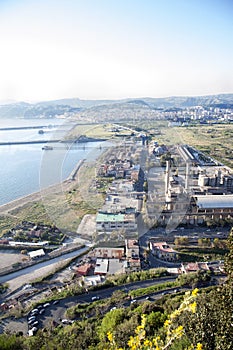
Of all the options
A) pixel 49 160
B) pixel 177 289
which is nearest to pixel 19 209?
pixel 49 160

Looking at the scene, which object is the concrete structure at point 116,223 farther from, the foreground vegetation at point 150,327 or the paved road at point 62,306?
the foreground vegetation at point 150,327

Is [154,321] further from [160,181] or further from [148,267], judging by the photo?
[160,181]

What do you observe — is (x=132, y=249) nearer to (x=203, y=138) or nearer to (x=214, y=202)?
(x=214, y=202)

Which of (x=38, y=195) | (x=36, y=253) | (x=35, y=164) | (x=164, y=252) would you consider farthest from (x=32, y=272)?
(x=35, y=164)

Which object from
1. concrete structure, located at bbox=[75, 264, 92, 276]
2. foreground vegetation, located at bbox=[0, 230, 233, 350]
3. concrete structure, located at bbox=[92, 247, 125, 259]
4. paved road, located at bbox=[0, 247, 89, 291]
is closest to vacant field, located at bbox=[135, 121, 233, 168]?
concrete structure, located at bbox=[92, 247, 125, 259]

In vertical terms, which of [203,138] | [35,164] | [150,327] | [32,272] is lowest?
Answer: [32,272]
